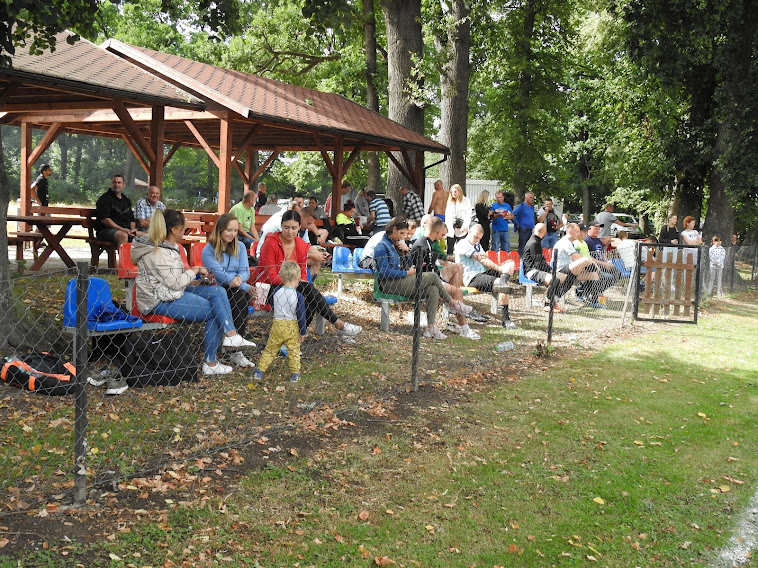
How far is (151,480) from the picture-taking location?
4684mm

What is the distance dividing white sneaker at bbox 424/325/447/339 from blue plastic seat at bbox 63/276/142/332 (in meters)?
4.24

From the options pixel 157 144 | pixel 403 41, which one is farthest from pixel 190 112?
pixel 403 41

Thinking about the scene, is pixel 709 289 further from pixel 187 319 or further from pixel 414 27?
pixel 187 319

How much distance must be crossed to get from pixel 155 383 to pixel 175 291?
823mm

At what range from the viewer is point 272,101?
48.8 feet

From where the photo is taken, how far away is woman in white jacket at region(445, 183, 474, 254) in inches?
537

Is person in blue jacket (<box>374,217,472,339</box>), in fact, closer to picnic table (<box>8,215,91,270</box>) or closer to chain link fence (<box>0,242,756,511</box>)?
chain link fence (<box>0,242,756,511</box>)

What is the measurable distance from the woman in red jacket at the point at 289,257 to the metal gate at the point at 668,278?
6190 millimetres

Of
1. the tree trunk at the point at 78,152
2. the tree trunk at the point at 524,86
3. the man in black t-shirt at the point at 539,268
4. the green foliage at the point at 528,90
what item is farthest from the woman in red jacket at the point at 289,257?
the tree trunk at the point at 78,152

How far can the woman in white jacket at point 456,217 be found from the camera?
13.6 m

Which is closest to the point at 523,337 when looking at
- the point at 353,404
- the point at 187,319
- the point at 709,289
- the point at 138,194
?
the point at 353,404

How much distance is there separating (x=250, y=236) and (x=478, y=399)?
5741 mm

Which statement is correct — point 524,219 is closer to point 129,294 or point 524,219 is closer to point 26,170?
point 26,170

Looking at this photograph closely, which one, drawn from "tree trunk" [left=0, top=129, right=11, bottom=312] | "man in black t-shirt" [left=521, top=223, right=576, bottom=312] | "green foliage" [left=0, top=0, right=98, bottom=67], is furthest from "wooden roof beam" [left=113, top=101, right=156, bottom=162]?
"man in black t-shirt" [left=521, top=223, right=576, bottom=312]
